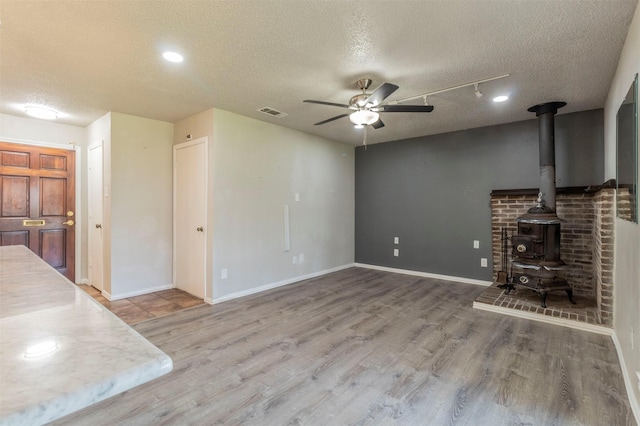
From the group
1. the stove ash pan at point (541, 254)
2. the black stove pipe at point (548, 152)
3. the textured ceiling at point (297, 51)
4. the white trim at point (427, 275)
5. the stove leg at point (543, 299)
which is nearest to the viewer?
the textured ceiling at point (297, 51)

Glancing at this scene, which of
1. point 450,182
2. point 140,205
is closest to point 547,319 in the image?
point 450,182

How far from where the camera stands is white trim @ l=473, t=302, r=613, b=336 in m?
2.99

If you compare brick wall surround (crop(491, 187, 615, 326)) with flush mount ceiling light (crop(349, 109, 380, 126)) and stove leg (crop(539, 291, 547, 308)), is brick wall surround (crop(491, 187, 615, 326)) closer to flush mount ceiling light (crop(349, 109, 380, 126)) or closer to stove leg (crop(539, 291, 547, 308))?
stove leg (crop(539, 291, 547, 308))

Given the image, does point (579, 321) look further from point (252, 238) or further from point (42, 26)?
point (42, 26)

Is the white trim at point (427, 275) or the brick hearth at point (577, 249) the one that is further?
the white trim at point (427, 275)

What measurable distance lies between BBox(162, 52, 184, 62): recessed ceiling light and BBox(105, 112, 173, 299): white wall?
197 centimetres


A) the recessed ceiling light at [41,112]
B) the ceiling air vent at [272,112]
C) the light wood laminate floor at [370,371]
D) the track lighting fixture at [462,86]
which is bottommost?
the light wood laminate floor at [370,371]

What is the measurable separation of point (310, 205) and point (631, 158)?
3904mm

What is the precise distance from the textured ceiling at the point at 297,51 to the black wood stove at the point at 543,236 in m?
0.42

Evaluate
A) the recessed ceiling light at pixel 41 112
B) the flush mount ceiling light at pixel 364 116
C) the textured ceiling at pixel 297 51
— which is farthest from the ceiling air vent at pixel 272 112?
the recessed ceiling light at pixel 41 112

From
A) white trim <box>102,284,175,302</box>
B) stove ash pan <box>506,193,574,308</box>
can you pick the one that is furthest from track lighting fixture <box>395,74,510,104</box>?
white trim <box>102,284,175,302</box>

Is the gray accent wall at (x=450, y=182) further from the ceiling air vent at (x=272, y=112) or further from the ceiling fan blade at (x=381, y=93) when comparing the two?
the ceiling fan blade at (x=381, y=93)

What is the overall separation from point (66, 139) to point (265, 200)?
3.05m

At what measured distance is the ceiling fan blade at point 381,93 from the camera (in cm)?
254
